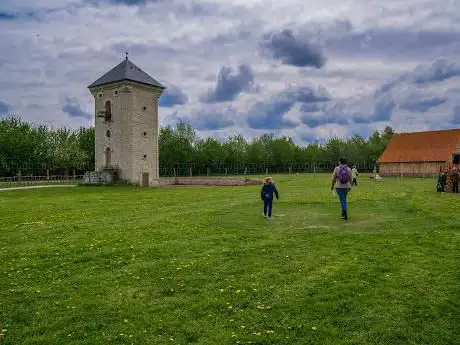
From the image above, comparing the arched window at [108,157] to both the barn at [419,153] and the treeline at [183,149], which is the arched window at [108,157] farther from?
the barn at [419,153]

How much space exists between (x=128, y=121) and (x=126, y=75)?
4.98 metres

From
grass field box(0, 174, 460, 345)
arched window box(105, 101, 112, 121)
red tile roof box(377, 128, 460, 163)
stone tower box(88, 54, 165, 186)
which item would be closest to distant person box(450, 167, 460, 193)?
grass field box(0, 174, 460, 345)

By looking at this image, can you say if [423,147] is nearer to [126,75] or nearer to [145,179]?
[145,179]

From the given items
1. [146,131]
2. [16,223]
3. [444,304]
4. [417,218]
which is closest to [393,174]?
[146,131]

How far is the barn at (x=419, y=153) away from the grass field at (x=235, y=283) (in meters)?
52.2

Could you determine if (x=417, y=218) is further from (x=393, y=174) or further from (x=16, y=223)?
(x=393, y=174)

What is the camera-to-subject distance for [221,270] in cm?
960

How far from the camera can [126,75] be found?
161ft

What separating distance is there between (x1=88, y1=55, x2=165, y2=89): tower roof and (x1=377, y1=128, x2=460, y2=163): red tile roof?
36.7 metres

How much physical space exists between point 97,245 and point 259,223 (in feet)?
19.3

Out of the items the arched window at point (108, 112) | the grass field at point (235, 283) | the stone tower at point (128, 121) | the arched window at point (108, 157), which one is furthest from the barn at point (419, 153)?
the grass field at point (235, 283)

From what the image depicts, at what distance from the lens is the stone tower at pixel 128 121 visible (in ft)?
161

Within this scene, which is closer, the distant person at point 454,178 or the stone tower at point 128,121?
the distant person at point 454,178

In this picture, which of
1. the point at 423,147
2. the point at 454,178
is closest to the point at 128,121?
the point at 454,178
